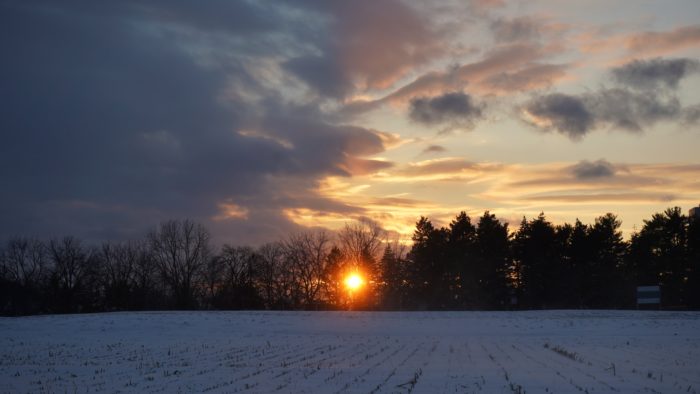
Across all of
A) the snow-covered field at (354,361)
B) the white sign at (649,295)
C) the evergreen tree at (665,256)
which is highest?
the evergreen tree at (665,256)

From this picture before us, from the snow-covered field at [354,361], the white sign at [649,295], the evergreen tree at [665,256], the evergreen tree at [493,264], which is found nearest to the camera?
the snow-covered field at [354,361]

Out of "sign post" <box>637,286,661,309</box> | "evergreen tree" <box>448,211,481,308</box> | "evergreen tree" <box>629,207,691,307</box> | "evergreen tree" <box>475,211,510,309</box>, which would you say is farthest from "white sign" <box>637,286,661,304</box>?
"evergreen tree" <box>448,211,481,308</box>

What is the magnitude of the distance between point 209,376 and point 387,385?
220 inches

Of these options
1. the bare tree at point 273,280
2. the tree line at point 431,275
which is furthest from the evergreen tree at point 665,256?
the bare tree at point 273,280

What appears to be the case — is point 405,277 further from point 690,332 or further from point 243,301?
point 690,332

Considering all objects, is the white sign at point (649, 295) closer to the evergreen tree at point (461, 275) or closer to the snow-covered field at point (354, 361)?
the evergreen tree at point (461, 275)

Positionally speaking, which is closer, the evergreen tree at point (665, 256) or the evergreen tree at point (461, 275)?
the evergreen tree at point (665, 256)

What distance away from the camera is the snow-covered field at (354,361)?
650 inches

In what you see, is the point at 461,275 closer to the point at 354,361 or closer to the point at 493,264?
the point at 493,264

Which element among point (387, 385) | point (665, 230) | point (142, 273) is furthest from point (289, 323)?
point (142, 273)

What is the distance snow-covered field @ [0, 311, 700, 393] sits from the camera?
16.5m

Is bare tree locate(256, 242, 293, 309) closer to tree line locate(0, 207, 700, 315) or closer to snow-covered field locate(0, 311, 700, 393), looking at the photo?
tree line locate(0, 207, 700, 315)

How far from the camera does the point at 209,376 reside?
727 inches

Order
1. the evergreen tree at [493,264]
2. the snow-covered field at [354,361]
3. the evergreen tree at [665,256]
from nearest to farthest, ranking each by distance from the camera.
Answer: the snow-covered field at [354,361] → the evergreen tree at [665,256] → the evergreen tree at [493,264]
